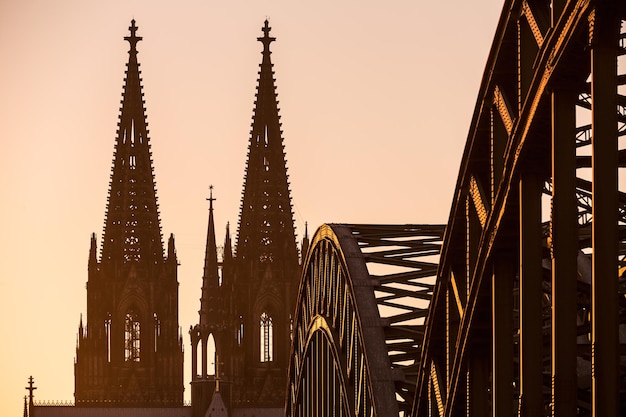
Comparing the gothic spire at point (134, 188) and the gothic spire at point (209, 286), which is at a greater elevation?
the gothic spire at point (134, 188)

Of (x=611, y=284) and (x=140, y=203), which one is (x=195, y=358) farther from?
(x=611, y=284)

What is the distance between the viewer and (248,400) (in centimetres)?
13250

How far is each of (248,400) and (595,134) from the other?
114 m

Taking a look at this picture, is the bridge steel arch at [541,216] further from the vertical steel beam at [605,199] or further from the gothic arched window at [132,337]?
the gothic arched window at [132,337]

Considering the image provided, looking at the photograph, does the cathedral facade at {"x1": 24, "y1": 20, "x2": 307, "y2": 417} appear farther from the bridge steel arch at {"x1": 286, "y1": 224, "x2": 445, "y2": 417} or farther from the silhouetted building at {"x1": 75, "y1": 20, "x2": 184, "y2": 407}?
the bridge steel arch at {"x1": 286, "y1": 224, "x2": 445, "y2": 417}

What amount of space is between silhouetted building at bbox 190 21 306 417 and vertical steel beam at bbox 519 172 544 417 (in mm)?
107601

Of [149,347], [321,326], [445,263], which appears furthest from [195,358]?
[445,263]

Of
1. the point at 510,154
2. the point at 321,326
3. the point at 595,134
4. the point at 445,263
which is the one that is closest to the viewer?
the point at 595,134

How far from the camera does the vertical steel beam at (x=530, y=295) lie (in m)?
21.4

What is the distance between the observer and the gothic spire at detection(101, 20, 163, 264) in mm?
131500

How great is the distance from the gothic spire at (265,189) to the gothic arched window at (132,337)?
701 centimetres

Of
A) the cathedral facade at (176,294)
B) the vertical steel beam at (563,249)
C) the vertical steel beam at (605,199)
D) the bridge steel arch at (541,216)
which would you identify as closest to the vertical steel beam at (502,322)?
the bridge steel arch at (541,216)

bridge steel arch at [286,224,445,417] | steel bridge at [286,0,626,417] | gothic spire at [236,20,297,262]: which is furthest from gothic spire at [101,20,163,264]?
steel bridge at [286,0,626,417]

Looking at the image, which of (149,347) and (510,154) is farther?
(149,347)
